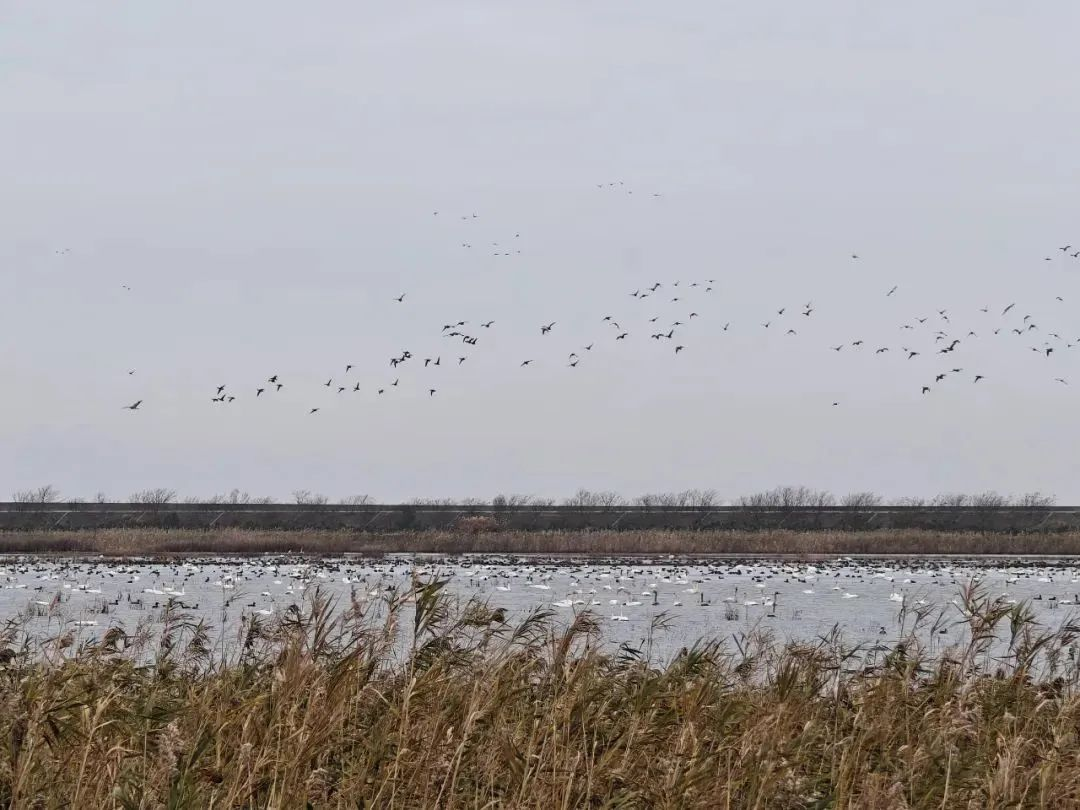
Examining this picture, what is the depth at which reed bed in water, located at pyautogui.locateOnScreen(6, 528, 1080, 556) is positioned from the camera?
55906 mm

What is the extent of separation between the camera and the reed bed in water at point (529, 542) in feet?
183

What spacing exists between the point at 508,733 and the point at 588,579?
3129cm

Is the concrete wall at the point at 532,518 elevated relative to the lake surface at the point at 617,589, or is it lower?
elevated

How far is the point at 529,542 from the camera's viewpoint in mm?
58750

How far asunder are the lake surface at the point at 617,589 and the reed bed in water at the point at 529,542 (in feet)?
15.0

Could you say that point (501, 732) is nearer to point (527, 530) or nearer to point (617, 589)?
point (617, 589)

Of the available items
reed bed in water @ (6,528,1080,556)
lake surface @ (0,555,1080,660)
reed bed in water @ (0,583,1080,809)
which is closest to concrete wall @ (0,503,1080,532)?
reed bed in water @ (6,528,1080,556)

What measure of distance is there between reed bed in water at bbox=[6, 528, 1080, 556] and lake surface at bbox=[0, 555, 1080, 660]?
→ 458cm

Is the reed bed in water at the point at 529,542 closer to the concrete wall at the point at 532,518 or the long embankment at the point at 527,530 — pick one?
the long embankment at the point at 527,530

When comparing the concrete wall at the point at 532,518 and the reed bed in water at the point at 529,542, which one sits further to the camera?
the concrete wall at the point at 532,518

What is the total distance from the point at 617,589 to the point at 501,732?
1066 inches

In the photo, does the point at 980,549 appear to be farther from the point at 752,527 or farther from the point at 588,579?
the point at 588,579

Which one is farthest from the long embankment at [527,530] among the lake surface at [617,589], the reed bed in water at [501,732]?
the reed bed in water at [501,732]

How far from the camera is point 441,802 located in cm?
742
